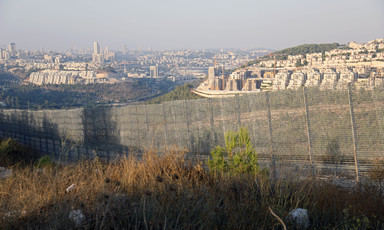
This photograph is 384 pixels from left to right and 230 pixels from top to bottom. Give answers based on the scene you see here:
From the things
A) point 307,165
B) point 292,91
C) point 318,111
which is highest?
point 292,91

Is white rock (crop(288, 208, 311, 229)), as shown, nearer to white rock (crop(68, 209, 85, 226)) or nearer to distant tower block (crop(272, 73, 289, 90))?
white rock (crop(68, 209, 85, 226))

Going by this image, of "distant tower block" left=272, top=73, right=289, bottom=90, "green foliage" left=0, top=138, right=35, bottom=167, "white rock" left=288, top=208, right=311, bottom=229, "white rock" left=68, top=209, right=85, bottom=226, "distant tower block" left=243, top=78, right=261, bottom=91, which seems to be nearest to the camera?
"white rock" left=68, top=209, right=85, bottom=226

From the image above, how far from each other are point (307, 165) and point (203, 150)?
2965 millimetres

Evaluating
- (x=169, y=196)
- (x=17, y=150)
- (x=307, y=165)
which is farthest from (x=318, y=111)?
(x=17, y=150)

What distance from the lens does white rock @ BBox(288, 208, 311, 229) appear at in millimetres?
2922

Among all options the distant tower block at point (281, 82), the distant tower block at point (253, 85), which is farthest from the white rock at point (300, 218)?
the distant tower block at point (253, 85)

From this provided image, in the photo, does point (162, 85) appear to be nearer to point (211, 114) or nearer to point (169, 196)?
point (211, 114)

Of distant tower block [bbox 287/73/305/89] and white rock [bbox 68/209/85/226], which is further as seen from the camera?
distant tower block [bbox 287/73/305/89]

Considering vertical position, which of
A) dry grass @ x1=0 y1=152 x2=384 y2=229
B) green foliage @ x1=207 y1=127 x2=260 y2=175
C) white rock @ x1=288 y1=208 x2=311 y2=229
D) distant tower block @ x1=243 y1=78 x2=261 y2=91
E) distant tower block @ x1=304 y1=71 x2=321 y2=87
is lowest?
white rock @ x1=288 y1=208 x2=311 y2=229

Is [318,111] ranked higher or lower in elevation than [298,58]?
lower

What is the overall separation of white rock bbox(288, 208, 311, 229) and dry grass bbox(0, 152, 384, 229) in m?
0.06

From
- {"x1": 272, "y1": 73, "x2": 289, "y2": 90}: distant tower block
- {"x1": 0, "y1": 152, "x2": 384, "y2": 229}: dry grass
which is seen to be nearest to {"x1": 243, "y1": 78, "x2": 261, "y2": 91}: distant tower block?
{"x1": 272, "y1": 73, "x2": 289, "y2": 90}: distant tower block

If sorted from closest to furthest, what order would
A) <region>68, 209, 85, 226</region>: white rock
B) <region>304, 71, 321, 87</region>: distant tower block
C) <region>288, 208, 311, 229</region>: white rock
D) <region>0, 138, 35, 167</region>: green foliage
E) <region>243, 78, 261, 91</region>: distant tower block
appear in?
1. <region>68, 209, 85, 226</region>: white rock
2. <region>288, 208, 311, 229</region>: white rock
3. <region>0, 138, 35, 167</region>: green foliage
4. <region>304, 71, 321, 87</region>: distant tower block
5. <region>243, 78, 261, 91</region>: distant tower block

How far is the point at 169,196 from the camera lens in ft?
10.7
